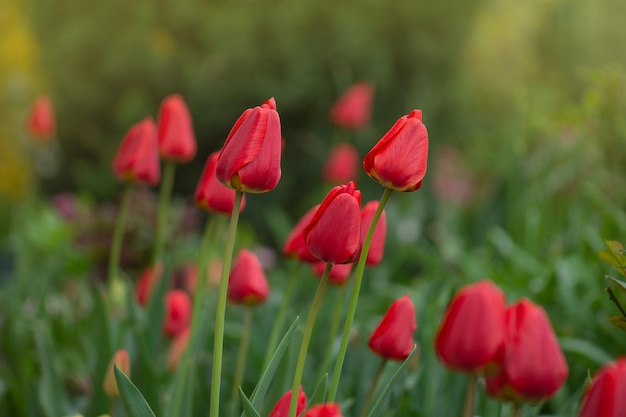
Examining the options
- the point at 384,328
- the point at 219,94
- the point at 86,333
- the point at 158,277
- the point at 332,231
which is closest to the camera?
the point at 332,231

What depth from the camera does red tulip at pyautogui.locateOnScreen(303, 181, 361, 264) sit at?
0.93 metres

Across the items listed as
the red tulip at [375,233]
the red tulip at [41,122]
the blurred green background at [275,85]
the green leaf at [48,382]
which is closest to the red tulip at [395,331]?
the red tulip at [375,233]

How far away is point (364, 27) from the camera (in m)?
5.18

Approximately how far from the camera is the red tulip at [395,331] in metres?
1.09

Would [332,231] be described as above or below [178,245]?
above

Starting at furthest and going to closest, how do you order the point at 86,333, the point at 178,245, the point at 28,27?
the point at 28,27 → the point at 178,245 → the point at 86,333

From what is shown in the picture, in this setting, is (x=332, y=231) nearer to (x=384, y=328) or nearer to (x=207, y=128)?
(x=384, y=328)

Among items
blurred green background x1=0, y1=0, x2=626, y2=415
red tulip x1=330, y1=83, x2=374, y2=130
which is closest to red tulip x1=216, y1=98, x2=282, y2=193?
red tulip x1=330, y1=83, x2=374, y2=130

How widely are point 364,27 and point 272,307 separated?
3.30m

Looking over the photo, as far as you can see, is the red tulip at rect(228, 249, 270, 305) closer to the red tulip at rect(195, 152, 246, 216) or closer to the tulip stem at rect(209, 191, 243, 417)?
the red tulip at rect(195, 152, 246, 216)

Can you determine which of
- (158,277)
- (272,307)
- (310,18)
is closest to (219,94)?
(310,18)

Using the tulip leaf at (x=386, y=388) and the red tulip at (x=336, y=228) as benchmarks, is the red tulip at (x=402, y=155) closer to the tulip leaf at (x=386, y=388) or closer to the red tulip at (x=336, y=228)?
the red tulip at (x=336, y=228)

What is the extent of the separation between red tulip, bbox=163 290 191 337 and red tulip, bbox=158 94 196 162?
336 mm

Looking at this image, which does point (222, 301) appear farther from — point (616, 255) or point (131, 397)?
point (616, 255)
